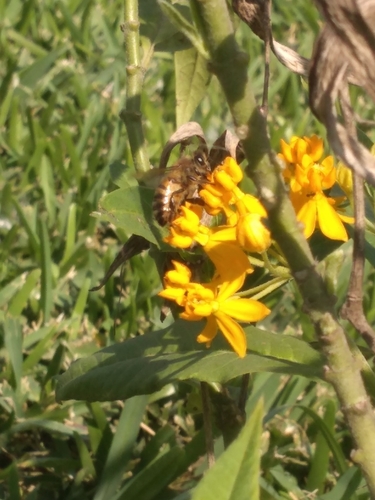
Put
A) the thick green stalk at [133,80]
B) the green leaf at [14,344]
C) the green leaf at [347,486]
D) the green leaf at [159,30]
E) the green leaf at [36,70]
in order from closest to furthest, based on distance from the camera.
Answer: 1. the thick green stalk at [133,80]
2. the green leaf at [159,30]
3. the green leaf at [347,486]
4. the green leaf at [14,344]
5. the green leaf at [36,70]

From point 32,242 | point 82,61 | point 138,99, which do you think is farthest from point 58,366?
point 82,61

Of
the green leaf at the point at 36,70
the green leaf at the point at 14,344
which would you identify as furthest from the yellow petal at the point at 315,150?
the green leaf at the point at 36,70

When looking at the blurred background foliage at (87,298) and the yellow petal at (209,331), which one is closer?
the yellow petal at (209,331)

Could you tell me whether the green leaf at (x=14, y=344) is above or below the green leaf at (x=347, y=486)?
above

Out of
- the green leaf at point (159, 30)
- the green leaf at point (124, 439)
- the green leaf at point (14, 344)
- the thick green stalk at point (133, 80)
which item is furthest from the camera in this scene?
the green leaf at point (14, 344)

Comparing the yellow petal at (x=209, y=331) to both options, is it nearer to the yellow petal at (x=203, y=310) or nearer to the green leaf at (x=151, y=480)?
the yellow petal at (x=203, y=310)

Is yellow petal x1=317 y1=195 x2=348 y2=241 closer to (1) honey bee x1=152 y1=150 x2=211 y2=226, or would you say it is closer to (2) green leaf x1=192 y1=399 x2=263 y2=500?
(1) honey bee x1=152 y1=150 x2=211 y2=226

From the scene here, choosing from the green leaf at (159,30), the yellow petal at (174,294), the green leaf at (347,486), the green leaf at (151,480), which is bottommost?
the green leaf at (347,486)
